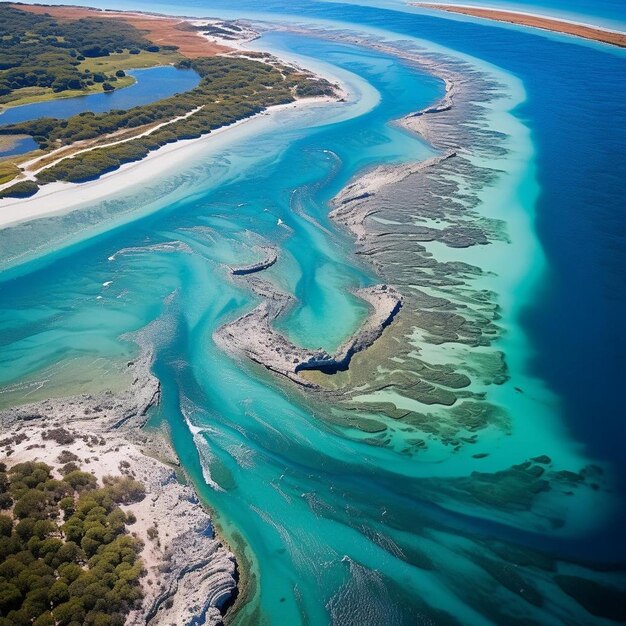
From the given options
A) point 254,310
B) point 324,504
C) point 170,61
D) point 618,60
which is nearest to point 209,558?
point 324,504

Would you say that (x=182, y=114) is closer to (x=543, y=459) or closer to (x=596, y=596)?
(x=543, y=459)

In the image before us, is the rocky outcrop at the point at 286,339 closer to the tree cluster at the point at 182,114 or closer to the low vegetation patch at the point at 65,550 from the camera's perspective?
the low vegetation patch at the point at 65,550

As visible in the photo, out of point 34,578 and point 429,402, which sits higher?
point 34,578

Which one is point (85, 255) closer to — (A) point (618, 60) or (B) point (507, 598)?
(B) point (507, 598)

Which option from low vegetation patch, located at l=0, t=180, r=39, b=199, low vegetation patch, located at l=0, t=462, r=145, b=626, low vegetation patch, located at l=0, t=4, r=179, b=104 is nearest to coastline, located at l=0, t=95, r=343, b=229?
low vegetation patch, located at l=0, t=180, r=39, b=199

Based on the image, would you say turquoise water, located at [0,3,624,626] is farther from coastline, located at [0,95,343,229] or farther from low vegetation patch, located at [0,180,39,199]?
low vegetation patch, located at [0,180,39,199]

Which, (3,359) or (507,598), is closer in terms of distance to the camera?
(507,598)

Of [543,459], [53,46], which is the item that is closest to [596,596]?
[543,459]
